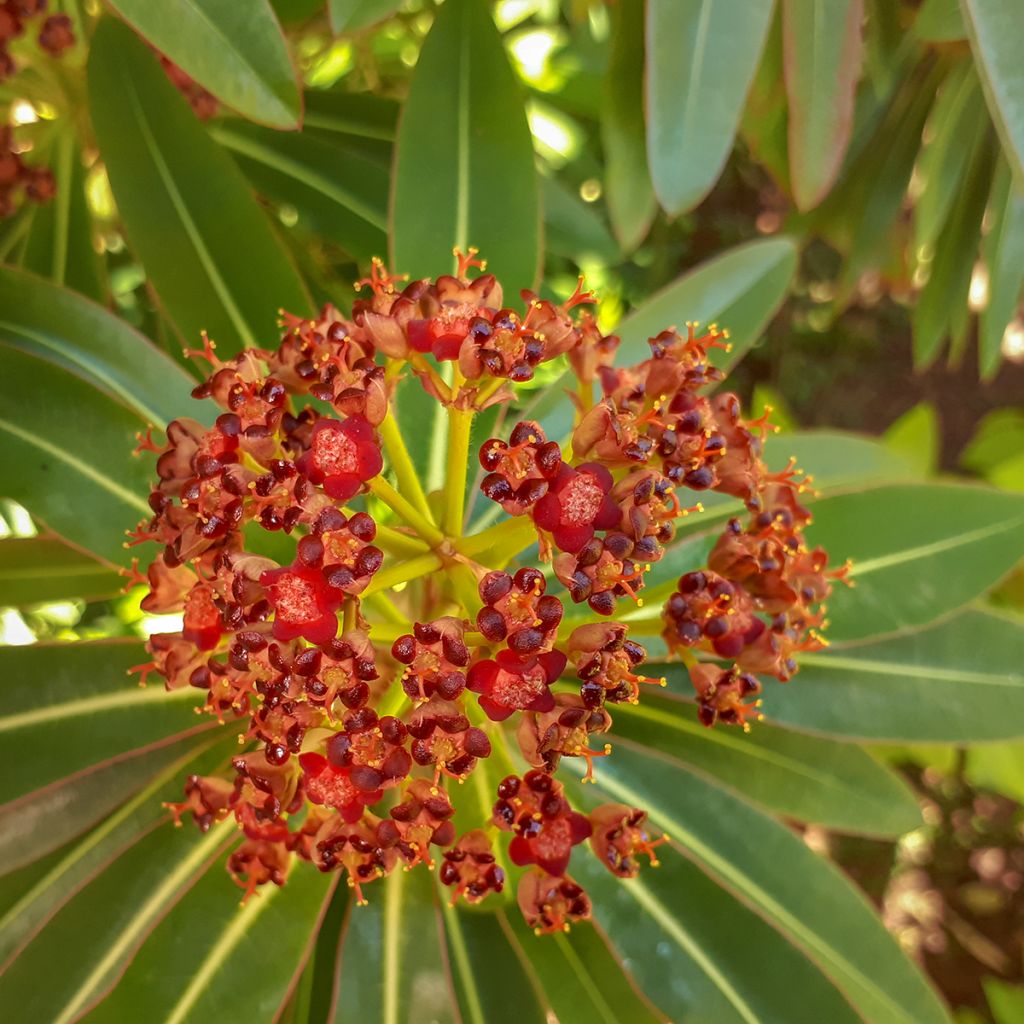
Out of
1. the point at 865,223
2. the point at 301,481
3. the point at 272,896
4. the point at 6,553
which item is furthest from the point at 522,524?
the point at 865,223

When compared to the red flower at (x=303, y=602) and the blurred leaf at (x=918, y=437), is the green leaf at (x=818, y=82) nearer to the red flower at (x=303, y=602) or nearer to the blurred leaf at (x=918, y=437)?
the red flower at (x=303, y=602)

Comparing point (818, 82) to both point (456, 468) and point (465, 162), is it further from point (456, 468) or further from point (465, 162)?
point (456, 468)

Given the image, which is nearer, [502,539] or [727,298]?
[502,539]

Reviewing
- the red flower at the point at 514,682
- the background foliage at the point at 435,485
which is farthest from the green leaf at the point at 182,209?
the red flower at the point at 514,682

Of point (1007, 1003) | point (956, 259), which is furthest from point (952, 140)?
point (1007, 1003)

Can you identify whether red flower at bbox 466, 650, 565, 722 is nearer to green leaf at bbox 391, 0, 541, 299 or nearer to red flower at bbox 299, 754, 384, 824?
red flower at bbox 299, 754, 384, 824

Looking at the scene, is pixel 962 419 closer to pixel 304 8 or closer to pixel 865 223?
pixel 865 223
